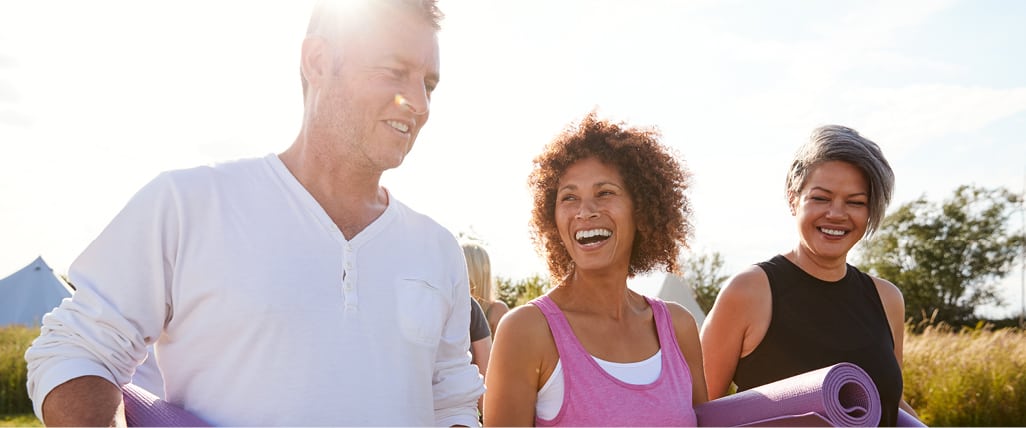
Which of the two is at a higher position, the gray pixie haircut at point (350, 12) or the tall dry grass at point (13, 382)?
the gray pixie haircut at point (350, 12)

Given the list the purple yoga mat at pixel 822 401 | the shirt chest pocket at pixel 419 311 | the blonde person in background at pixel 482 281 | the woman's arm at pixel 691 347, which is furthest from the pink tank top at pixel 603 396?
the blonde person in background at pixel 482 281

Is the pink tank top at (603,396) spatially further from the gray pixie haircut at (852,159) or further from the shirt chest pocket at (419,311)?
the gray pixie haircut at (852,159)

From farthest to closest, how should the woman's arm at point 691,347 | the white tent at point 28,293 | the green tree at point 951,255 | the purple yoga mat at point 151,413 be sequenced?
1. the green tree at point 951,255
2. the white tent at point 28,293
3. the woman's arm at point 691,347
4. the purple yoga mat at point 151,413

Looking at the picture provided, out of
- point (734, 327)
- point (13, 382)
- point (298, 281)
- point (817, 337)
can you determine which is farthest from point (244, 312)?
point (13, 382)

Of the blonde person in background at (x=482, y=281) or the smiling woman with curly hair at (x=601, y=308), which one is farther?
the blonde person in background at (x=482, y=281)

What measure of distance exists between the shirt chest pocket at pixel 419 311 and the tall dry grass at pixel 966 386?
31.5 ft

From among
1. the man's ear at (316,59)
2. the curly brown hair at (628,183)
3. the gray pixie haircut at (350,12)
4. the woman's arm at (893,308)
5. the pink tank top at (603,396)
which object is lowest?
the pink tank top at (603,396)

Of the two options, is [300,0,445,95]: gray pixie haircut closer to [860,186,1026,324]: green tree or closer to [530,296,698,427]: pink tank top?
[530,296,698,427]: pink tank top

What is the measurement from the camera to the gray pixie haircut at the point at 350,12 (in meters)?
2.27

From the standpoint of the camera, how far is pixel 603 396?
2.53 meters

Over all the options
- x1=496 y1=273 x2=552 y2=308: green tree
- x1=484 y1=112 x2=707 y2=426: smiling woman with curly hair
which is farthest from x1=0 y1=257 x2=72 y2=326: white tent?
x1=484 y1=112 x2=707 y2=426: smiling woman with curly hair

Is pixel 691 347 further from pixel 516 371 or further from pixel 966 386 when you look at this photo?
pixel 966 386

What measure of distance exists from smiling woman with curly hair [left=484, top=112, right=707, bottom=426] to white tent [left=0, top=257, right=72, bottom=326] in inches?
708

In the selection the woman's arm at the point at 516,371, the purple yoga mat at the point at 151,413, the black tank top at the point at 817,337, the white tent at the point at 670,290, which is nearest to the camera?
the purple yoga mat at the point at 151,413
